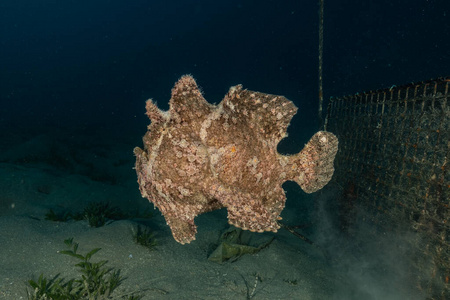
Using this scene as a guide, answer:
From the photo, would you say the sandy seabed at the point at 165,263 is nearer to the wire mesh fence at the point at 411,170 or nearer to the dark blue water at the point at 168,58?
the wire mesh fence at the point at 411,170

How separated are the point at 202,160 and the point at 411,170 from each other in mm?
2552

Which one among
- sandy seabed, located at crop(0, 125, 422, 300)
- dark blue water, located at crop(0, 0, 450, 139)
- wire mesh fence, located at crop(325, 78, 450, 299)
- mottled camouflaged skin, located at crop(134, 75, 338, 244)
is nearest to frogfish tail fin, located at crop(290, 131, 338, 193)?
mottled camouflaged skin, located at crop(134, 75, 338, 244)

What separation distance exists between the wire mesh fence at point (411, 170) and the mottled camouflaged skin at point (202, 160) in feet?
6.12

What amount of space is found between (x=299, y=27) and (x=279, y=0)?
1444cm

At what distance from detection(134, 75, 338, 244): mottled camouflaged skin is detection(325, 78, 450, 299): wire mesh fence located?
73.5 inches

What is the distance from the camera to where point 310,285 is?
465 cm

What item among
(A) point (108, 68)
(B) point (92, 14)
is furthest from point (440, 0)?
(B) point (92, 14)

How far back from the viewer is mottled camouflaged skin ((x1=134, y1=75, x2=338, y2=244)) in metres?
2.21

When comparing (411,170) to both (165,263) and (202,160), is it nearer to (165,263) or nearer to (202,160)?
(202,160)

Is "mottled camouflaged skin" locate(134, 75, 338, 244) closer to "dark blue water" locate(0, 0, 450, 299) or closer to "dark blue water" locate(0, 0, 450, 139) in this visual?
"dark blue water" locate(0, 0, 450, 299)

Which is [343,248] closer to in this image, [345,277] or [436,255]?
[345,277]

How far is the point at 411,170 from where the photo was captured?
3.12 meters

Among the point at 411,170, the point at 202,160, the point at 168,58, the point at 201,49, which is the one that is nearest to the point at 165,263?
the point at 202,160

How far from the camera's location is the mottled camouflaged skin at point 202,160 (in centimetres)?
221
